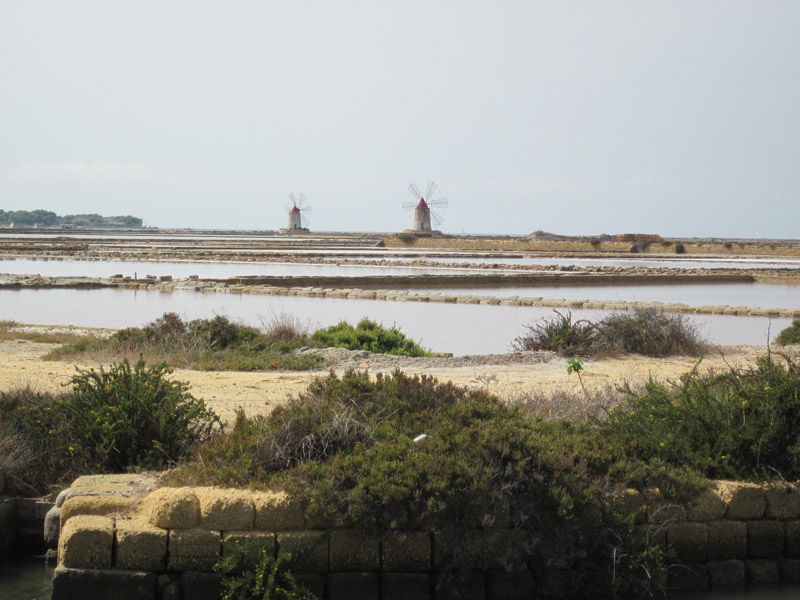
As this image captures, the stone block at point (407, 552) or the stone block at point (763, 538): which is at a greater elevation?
the stone block at point (407, 552)

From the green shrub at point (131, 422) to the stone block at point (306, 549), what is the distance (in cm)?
107

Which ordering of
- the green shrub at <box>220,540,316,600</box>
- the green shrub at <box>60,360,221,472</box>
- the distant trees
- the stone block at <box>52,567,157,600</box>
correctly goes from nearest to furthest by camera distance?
the green shrub at <box>220,540,316,600</box> → the stone block at <box>52,567,157,600</box> → the green shrub at <box>60,360,221,472</box> → the distant trees

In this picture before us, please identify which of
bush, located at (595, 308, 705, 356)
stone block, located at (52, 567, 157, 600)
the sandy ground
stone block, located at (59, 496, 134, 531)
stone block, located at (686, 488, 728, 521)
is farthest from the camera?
bush, located at (595, 308, 705, 356)

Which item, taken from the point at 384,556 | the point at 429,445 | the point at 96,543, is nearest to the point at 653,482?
the point at 429,445

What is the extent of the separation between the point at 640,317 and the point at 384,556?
7845 mm

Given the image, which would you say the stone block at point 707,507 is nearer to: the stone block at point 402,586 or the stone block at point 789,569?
the stone block at point 789,569

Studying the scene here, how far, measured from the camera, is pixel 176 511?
4023mm

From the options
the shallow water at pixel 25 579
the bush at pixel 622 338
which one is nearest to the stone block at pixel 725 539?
the shallow water at pixel 25 579

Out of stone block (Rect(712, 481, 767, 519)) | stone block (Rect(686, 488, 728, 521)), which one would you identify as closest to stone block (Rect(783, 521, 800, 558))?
stone block (Rect(712, 481, 767, 519))

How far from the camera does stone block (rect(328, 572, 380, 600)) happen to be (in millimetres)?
4051

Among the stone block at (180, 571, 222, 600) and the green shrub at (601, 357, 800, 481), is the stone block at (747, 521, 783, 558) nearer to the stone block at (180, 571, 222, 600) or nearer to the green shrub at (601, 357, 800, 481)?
the green shrub at (601, 357, 800, 481)

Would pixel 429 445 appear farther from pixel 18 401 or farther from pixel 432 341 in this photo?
pixel 432 341

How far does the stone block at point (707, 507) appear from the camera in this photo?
4.51 metres

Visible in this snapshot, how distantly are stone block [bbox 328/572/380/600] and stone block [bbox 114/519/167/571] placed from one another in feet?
2.58
